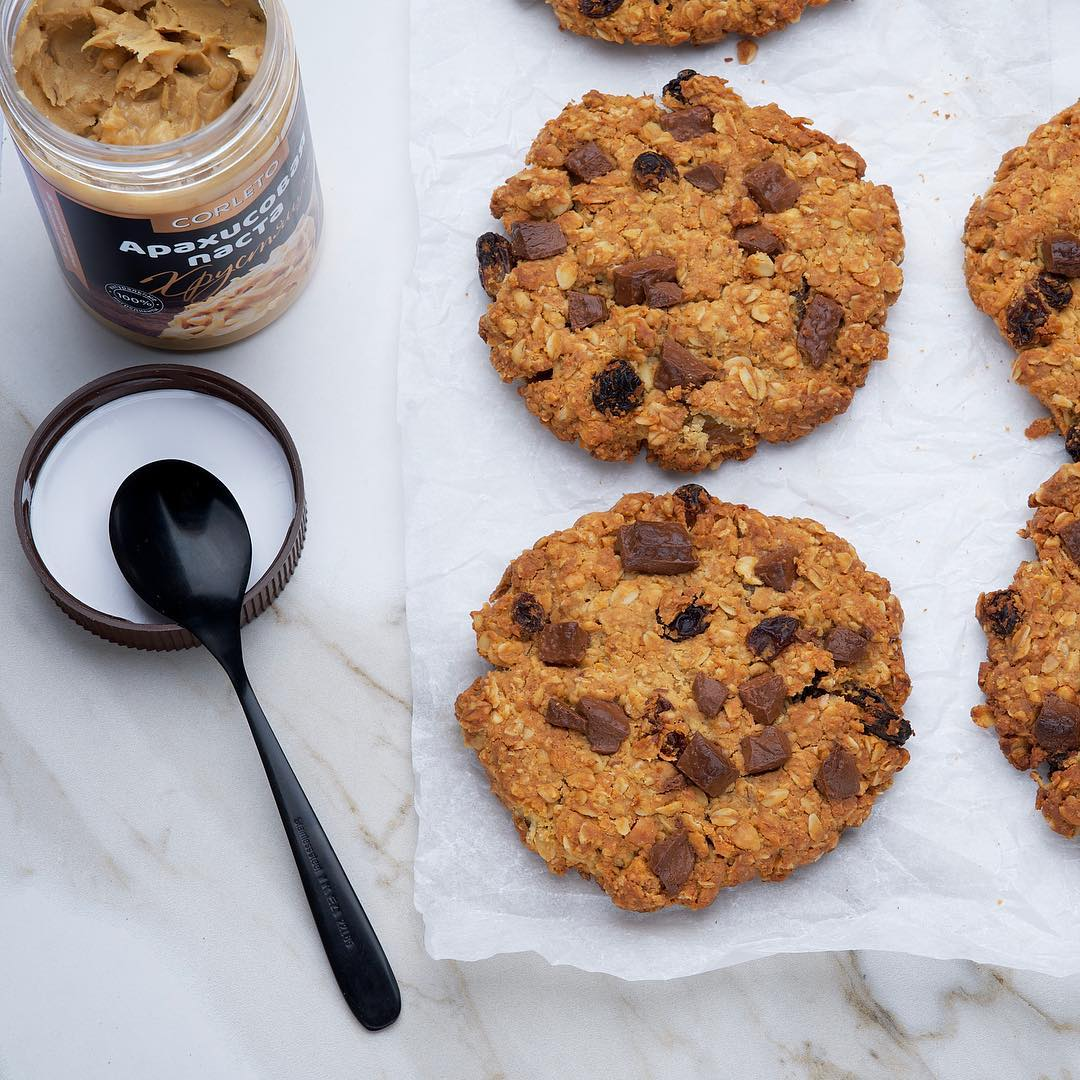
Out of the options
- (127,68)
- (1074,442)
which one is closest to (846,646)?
(1074,442)

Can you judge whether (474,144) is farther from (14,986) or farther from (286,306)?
(14,986)

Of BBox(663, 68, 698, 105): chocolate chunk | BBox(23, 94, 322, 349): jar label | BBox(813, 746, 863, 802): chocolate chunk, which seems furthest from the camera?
BBox(663, 68, 698, 105): chocolate chunk

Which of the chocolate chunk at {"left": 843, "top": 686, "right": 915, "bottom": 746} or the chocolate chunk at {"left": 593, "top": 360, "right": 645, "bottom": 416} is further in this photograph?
the chocolate chunk at {"left": 593, "top": 360, "right": 645, "bottom": 416}

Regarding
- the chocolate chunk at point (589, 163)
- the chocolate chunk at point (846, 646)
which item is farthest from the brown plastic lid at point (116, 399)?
the chocolate chunk at point (846, 646)

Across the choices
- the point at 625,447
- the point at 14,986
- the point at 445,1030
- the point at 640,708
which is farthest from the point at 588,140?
the point at 14,986

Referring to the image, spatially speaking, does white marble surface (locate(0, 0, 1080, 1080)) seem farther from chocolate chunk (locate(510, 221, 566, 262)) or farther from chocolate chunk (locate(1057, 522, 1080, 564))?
chocolate chunk (locate(1057, 522, 1080, 564))

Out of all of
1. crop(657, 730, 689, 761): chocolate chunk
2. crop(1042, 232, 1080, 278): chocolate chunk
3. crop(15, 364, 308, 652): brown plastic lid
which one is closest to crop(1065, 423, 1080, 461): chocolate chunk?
crop(1042, 232, 1080, 278): chocolate chunk

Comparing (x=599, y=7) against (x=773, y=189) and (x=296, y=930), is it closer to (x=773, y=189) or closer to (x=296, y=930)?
(x=773, y=189)
